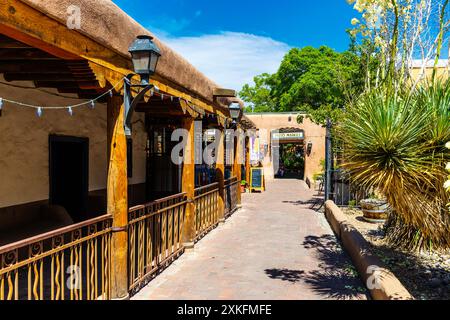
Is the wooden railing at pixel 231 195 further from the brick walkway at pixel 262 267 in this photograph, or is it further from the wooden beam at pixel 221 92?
the wooden beam at pixel 221 92

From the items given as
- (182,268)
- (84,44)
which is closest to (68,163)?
(182,268)

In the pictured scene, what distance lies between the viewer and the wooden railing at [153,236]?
525 cm

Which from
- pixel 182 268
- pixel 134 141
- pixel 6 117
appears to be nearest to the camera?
pixel 6 117

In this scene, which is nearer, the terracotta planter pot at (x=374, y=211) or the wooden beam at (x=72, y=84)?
the wooden beam at (x=72, y=84)

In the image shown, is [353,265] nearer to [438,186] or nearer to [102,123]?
[438,186]

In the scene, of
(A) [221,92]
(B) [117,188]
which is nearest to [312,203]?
(A) [221,92]

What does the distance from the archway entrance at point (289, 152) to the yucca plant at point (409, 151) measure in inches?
841

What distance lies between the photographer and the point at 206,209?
9047 mm

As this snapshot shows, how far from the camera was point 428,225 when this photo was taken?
189 inches

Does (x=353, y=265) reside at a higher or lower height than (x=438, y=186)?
lower

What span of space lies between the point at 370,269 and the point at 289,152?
106 ft

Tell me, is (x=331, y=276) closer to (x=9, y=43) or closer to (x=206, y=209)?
(x=206, y=209)

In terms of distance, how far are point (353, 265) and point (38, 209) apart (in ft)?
18.0

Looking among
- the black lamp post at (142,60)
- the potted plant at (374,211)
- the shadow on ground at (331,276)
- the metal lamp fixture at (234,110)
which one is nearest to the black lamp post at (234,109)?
the metal lamp fixture at (234,110)
